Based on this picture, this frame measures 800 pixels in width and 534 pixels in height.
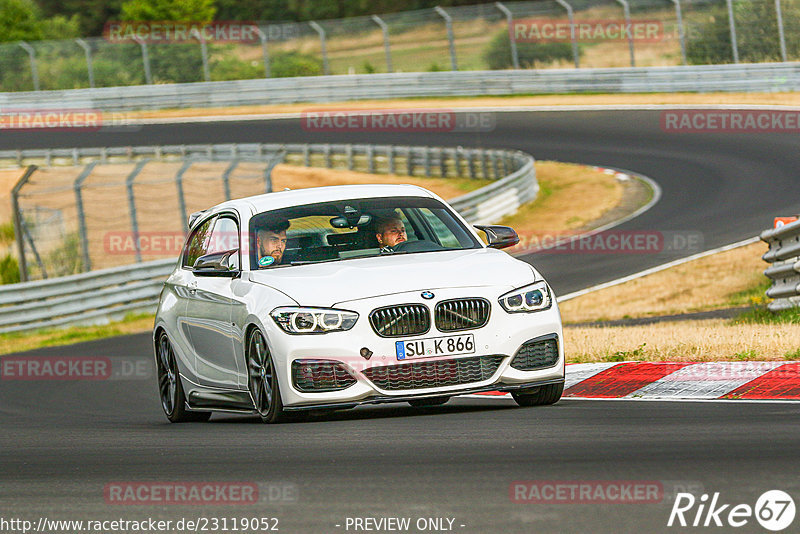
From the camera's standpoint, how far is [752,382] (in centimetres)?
882

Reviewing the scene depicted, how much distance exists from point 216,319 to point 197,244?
137 centimetres

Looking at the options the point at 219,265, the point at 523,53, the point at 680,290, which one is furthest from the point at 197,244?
the point at 523,53

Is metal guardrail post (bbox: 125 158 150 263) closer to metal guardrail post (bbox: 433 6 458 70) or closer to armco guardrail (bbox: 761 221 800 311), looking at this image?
armco guardrail (bbox: 761 221 800 311)

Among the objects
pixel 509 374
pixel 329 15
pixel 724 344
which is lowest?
pixel 329 15

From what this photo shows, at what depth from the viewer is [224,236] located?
986cm

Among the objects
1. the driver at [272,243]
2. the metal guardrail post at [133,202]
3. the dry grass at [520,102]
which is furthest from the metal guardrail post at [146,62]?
the driver at [272,243]

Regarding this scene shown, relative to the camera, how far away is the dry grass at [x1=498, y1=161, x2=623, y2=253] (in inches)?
1101

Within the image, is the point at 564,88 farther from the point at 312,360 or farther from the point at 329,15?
the point at 329,15

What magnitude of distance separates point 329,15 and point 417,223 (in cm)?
8149

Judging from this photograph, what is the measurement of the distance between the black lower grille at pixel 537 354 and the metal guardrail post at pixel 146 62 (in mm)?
44848

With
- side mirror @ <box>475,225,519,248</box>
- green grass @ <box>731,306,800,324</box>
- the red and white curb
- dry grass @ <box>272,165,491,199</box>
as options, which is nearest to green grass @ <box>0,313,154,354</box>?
green grass @ <box>731,306,800,324</box>

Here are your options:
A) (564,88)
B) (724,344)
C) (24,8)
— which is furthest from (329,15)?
(724,344)

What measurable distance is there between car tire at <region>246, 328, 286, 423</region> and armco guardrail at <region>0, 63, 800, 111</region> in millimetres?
31189

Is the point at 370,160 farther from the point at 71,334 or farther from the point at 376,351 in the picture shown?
the point at 376,351
